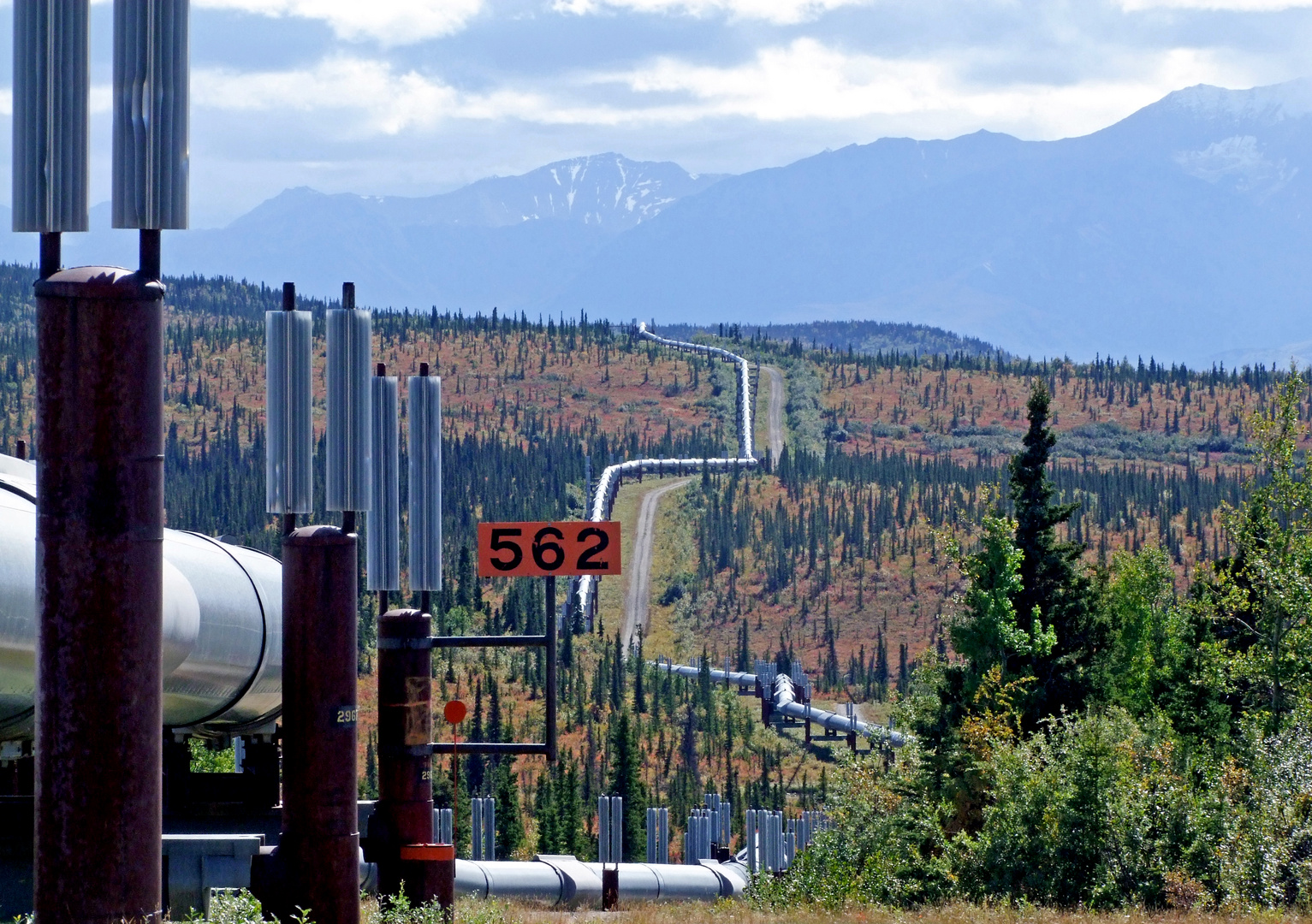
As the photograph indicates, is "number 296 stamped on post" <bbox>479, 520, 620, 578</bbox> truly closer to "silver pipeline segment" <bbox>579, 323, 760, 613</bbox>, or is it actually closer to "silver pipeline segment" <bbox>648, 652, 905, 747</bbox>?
"silver pipeline segment" <bbox>648, 652, 905, 747</bbox>

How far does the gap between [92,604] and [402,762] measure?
257 inches

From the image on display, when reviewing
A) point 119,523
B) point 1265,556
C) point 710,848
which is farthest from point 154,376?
point 710,848

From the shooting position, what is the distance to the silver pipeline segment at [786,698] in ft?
263

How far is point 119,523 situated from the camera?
12.1 meters

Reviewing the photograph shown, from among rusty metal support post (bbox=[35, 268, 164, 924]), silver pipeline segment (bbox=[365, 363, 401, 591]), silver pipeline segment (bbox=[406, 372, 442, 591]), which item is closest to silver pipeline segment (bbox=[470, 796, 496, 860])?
silver pipeline segment (bbox=[406, 372, 442, 591])

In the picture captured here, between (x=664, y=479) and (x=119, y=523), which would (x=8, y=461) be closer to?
(x=119, y=523)

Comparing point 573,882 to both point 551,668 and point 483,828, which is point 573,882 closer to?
point 551,668

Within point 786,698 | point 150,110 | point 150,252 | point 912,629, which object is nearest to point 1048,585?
point 150,252

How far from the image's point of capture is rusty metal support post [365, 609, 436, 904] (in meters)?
18.0

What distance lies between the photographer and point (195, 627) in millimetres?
14906

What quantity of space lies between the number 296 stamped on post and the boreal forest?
26.6ft

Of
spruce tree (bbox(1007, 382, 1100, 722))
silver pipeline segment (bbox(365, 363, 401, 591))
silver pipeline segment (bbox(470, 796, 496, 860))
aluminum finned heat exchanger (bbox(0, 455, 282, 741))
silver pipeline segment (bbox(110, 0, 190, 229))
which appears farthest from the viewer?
silver pipeline segment (bbox(470, 796, 496, 860))

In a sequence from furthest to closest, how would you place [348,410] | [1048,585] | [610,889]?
1. [1048,585]
2. [610,889]
3. [348,410]

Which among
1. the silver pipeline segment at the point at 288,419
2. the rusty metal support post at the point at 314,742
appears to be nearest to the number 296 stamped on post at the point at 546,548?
the silver pipeline segment at the point at 288,419
